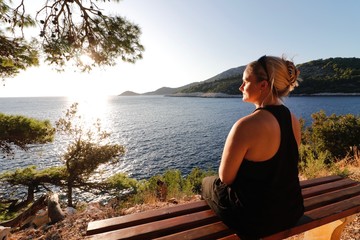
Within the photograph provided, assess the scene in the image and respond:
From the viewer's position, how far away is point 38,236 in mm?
4027

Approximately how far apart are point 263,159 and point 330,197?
1617 millimetres

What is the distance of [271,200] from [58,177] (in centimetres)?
1743

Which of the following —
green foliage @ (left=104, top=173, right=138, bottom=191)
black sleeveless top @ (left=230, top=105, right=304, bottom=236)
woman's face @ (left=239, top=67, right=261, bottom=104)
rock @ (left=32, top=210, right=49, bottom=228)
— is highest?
woman's face @ (left=239, top=67, right=261, bottom=104)

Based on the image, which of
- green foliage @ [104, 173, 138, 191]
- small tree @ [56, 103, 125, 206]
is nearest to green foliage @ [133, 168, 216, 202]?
green foliage @ [104, 173, 138, 191]

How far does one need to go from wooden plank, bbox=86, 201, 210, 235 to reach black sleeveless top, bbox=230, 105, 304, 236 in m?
0.58

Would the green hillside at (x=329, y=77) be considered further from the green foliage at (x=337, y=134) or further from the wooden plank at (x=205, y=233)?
the wooden plank at (x=205, y=233)

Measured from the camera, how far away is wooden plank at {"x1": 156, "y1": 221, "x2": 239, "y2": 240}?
70.2 inches

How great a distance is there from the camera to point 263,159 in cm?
167

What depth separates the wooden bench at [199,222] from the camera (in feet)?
6.01

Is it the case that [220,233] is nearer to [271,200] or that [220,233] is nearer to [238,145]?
[271,200]

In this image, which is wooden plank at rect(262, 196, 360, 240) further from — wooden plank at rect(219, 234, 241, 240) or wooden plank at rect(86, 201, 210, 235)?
wooden plank at rect(86, 201, 210, 235)

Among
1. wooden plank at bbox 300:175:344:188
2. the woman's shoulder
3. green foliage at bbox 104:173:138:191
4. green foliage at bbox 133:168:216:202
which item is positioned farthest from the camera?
green foliage at bbox 104:173:138:191

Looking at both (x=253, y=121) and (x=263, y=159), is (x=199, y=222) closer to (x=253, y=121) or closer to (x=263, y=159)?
(x=263, y=159)

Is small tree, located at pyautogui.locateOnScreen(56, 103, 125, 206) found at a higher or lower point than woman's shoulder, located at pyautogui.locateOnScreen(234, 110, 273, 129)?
lower
